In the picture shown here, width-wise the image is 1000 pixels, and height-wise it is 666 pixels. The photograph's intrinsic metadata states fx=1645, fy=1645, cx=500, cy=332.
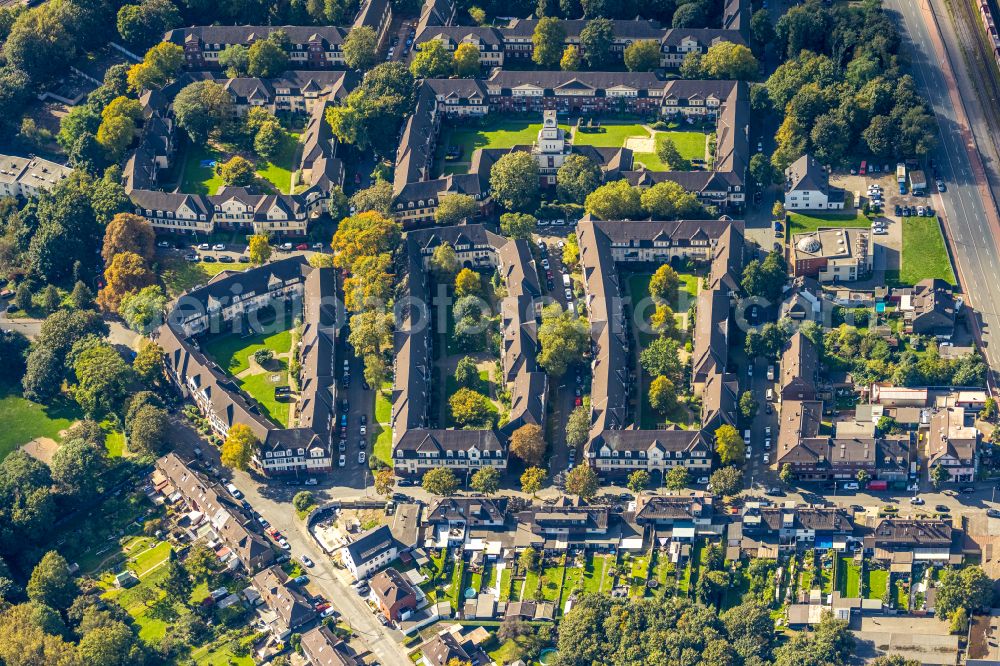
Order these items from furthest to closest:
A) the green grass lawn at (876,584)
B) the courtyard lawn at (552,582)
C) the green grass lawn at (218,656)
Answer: the courtyard lawn at (552,582) < the green grass lawn at (218,656) < the green grass lawn at (876,584)

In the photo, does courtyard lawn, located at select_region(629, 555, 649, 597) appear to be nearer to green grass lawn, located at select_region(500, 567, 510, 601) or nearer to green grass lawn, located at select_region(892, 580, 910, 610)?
green grass lawn, located at select_region(500, 567, 510, 601)

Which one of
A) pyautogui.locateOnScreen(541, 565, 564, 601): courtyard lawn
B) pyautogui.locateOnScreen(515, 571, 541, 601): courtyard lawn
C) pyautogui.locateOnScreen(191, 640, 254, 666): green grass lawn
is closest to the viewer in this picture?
pyautogui.locateOnScreen(191, 640, 254, 666): green grass lawn

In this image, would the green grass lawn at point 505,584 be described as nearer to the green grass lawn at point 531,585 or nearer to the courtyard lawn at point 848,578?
the green grass lawn at point 531,585

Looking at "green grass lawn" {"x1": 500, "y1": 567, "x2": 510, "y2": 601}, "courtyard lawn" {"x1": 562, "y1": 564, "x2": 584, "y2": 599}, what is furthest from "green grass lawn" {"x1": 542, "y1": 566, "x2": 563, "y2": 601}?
"green grass lawn" {"x1": 500, "y1": 567, "x2": 510, "y2": 601}

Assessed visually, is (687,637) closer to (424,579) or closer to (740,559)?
(740,559)

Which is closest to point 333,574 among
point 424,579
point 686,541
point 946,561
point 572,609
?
point 424,579

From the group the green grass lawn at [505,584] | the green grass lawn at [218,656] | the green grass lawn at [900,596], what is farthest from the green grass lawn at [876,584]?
the green grass lawn at [218,656]

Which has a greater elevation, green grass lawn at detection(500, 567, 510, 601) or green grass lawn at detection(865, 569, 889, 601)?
green grass lawn at detection(865, 569, 889, 601)

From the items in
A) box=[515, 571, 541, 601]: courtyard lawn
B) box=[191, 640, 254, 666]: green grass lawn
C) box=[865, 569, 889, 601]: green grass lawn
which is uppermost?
box=[865, 569, 889, 601]: green grass lawn
